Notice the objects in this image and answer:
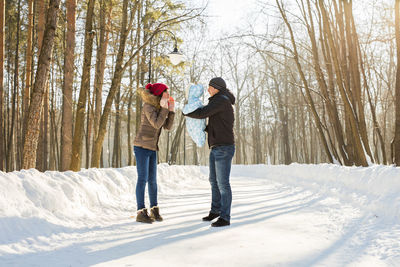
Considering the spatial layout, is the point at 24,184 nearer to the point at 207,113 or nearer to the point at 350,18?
the point at 207,113

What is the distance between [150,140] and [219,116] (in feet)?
3.77

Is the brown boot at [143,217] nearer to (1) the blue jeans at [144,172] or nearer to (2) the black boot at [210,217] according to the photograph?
(1) the blue jeans at [144,172]

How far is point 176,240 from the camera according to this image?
146 inches

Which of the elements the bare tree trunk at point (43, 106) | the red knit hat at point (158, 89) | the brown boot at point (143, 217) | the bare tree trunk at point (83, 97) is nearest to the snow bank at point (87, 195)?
the brown boot at point (143, 217)

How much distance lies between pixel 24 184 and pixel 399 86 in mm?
8966

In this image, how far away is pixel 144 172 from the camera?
16.1ft

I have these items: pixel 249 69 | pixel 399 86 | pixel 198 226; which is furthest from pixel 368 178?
pixel 249 69

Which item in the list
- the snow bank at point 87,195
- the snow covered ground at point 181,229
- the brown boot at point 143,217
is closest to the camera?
the snow covered ground at point 181,229

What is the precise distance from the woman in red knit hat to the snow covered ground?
1.20ft

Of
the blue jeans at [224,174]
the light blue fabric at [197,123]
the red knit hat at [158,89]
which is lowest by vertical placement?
the blue jeans at [224,174]

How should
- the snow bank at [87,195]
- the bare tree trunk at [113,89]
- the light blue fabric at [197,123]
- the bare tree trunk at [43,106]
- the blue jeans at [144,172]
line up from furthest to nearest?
the bare tree trunk at [43,106], the bare tree trunk at [113,89], the light blue fabric at [197,123], the blue jeans at [144,172], the snow bank at [87,195]

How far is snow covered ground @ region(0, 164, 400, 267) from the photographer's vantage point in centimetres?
305

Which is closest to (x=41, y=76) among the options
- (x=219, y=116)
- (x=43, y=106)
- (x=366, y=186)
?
(x=219, y=116)

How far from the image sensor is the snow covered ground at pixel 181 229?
3.05 metres
